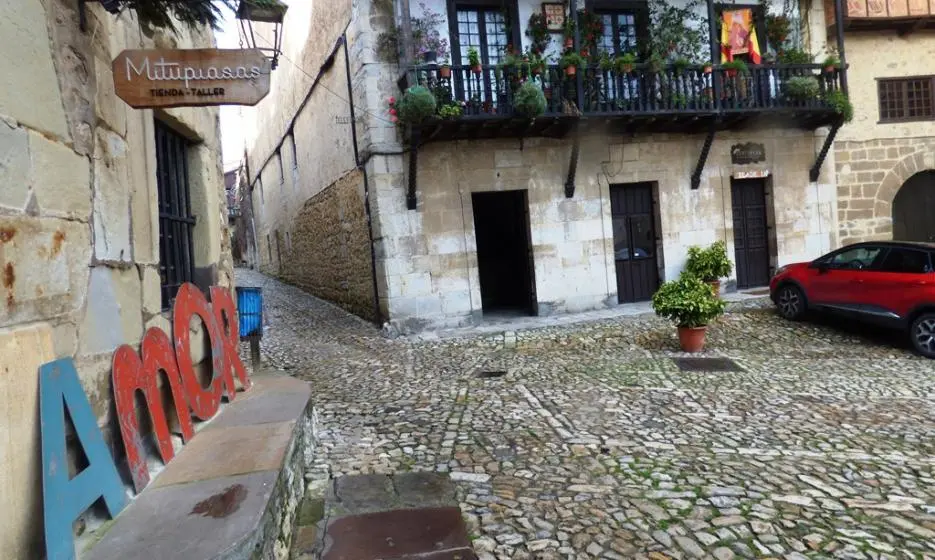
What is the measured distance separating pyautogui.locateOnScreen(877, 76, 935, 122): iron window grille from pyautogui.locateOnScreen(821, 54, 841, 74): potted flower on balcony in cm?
237

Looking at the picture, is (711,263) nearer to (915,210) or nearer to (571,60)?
(571,60)

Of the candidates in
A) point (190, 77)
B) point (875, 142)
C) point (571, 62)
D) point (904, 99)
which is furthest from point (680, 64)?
point (190, 77)

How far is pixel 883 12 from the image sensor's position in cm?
1209

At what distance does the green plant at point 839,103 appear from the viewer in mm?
11000

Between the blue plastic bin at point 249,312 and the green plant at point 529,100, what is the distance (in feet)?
16.9

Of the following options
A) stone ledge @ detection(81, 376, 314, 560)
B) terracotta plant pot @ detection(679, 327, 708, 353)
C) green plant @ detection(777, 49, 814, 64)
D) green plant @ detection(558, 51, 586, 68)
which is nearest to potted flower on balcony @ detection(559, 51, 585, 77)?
green plant @ detection(558, 51, 586, 68)

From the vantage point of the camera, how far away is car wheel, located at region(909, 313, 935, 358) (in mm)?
7430

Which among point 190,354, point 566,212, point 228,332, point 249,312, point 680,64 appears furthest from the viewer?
point 566,212

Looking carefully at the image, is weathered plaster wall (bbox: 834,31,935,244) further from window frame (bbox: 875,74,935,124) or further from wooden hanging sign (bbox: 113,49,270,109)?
wooden hanging sign (bbox: 113,49,270,109)

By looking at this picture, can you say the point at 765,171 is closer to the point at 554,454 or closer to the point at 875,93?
the point at 875,93

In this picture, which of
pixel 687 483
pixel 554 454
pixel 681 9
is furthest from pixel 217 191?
pixel 681 9

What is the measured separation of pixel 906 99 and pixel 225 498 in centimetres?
1559

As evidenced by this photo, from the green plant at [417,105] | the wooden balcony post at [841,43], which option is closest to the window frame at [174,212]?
the green plant at [417,105]

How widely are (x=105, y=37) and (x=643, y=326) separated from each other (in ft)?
26.6
